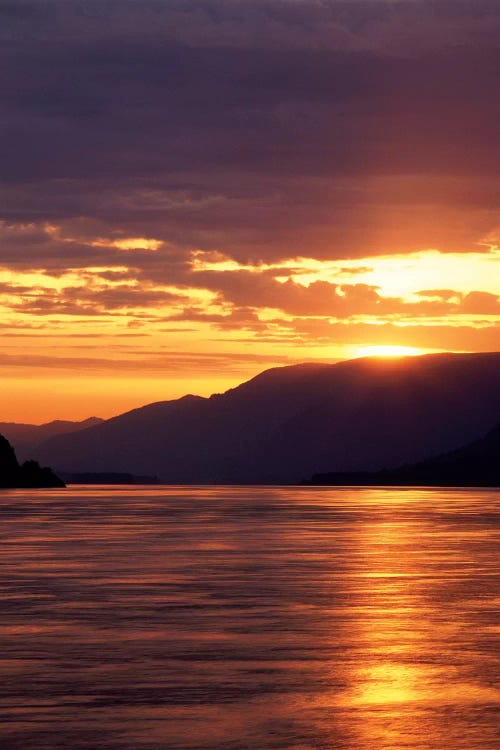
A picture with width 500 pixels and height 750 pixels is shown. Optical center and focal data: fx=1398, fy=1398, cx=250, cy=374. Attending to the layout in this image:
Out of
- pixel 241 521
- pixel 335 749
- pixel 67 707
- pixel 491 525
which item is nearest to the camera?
pixel 335 749

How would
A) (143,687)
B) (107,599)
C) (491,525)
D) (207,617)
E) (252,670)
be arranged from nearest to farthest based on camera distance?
1. (143,687)
2. (252,670)
3. (207,617)
4. (107,599)
5. (491,525)

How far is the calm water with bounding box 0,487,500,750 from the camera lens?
18.5m

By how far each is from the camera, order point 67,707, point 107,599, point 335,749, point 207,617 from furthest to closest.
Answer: point 107,599
point 207,617
point 67,707
point 335,749

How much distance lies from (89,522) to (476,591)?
5632 centimetres

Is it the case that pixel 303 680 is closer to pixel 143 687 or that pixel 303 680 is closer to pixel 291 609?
pixel 143 687

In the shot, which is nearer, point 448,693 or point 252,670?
point 448,693

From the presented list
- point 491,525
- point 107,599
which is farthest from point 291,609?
point 491,525

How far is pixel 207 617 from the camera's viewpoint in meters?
31.6

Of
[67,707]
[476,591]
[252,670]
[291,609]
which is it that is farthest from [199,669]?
[476,591]

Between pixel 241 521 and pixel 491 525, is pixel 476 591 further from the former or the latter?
pixel 241 521

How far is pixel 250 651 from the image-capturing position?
84.8ft

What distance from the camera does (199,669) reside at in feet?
77.6

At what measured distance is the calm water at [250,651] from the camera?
18547mm

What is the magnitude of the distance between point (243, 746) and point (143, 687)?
4597 millimetres
